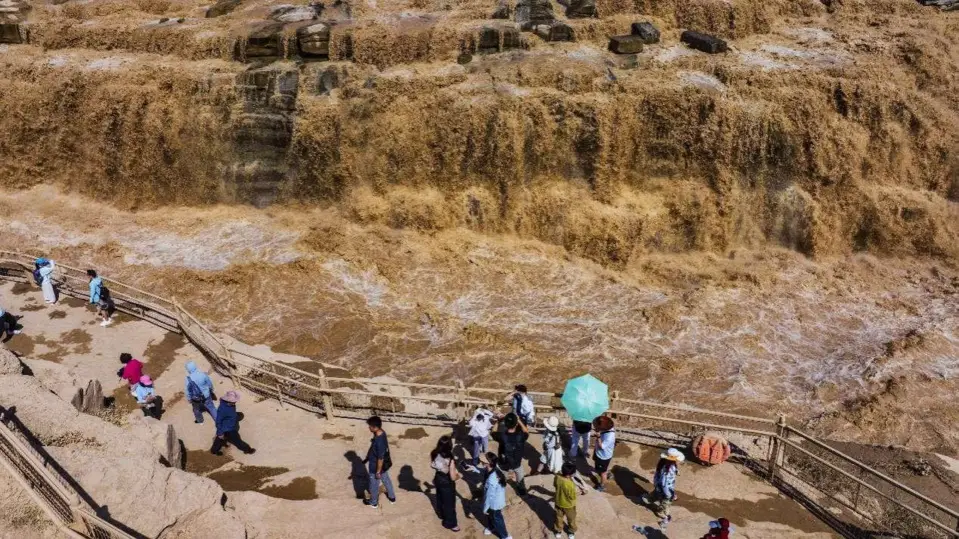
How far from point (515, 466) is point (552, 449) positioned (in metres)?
0.56

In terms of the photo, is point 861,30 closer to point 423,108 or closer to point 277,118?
point 423,108

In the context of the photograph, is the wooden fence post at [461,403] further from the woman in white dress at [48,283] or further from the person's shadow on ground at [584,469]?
the woman in white dress at [48,283]

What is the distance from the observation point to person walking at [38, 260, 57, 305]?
1476 centimetres

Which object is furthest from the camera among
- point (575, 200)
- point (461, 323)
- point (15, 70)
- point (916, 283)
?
point (15, 70)

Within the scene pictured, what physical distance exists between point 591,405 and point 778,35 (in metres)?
17.6

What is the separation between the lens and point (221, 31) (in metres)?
22.8

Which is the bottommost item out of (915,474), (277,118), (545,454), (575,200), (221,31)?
(915,474)

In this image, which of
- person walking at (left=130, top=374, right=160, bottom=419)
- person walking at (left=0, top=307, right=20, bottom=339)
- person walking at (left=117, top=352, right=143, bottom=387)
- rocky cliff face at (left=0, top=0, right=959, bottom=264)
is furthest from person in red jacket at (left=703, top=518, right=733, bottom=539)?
person walking at (left=0, top=307, right=20, bottom=339)

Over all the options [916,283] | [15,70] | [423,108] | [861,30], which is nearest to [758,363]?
[916,283]

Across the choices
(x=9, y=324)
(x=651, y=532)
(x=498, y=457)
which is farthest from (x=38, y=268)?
(x=651, y=532)

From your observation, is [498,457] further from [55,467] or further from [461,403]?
[55,467]

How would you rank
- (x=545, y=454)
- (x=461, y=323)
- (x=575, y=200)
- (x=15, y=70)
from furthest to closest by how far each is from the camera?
(x=15, y=70) → (x=575, y=200) → (x=461, y=323) → (x=545, y=454)

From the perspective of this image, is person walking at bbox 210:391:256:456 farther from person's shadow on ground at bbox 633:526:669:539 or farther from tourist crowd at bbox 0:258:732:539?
person's shadow on ground at bbox 633:526:669:539

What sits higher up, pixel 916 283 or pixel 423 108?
pixel 423 108
